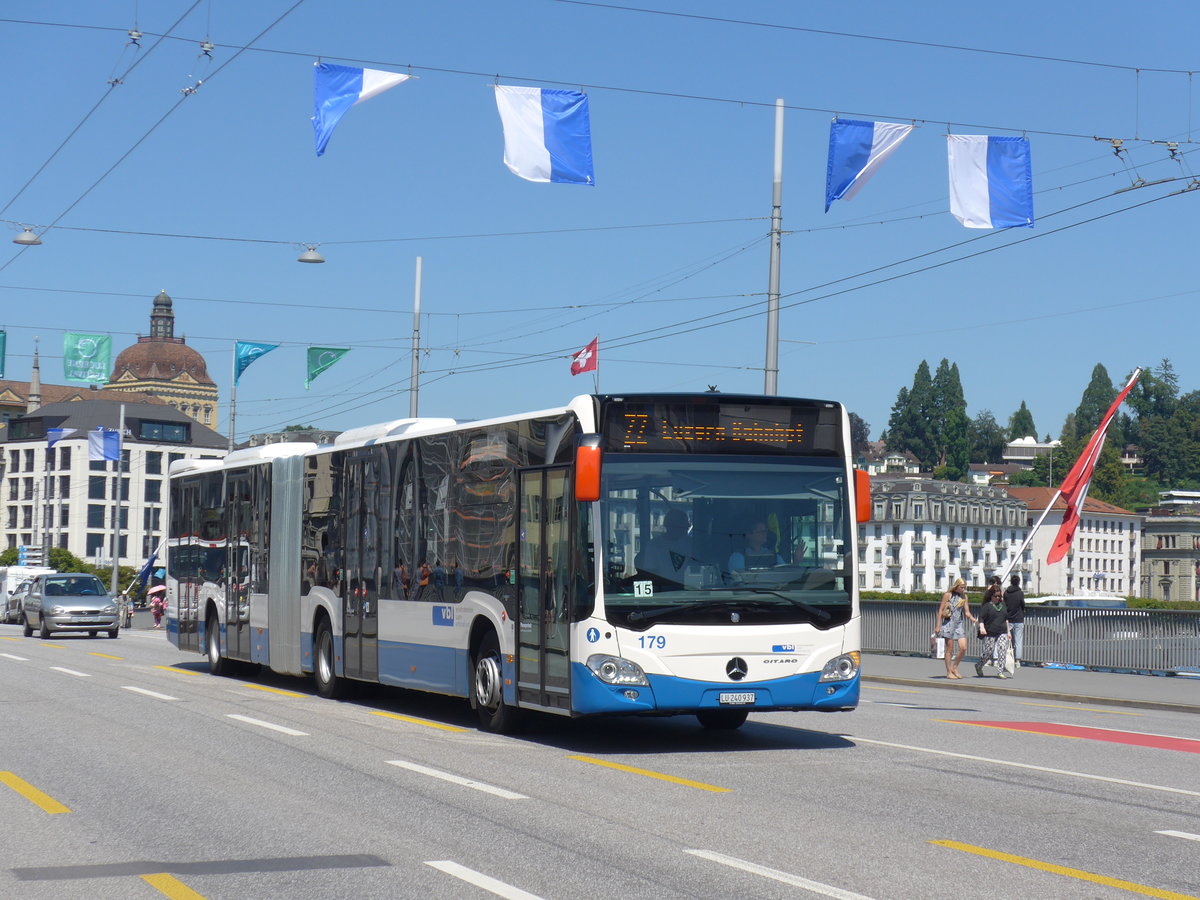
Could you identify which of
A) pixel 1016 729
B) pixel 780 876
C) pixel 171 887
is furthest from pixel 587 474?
pixel 1016 729

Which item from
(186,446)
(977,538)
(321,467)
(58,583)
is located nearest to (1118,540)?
(977,538)

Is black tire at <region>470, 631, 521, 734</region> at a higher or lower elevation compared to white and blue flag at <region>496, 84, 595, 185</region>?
lower

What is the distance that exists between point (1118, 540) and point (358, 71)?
17603 cm

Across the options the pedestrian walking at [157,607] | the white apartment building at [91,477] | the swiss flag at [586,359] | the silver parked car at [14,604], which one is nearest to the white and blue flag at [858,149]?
the swiss flag at [586,359]

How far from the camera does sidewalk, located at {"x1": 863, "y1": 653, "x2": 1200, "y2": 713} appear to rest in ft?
74.9

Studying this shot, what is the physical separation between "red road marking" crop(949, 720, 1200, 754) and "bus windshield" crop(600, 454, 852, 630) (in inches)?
145

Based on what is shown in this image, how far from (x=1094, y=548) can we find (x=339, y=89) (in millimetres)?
171553

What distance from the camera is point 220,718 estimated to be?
17.1 meters

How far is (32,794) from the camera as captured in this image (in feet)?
36.5

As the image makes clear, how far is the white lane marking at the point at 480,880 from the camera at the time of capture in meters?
7.50

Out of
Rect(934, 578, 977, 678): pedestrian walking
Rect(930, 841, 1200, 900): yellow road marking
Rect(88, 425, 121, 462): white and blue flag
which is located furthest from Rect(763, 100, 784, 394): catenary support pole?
Rect(88, 425, 121, 462): white and blue flag

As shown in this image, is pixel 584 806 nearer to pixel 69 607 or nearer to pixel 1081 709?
pixel 1081 709

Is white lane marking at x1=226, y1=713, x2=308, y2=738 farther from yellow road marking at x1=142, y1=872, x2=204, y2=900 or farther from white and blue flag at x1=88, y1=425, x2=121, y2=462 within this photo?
white and blue flag at x1=88, y1=425, x2=121, y2=462

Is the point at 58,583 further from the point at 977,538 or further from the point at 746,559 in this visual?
the point at 977,538
